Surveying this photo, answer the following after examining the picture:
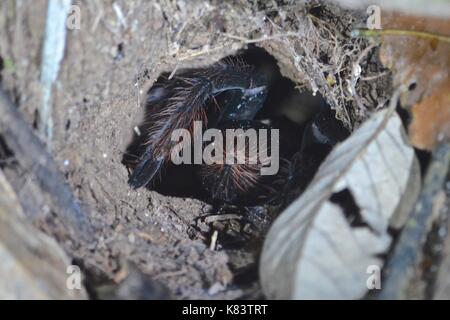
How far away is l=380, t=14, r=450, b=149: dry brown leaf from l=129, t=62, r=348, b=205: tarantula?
33.0 inches

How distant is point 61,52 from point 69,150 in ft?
1.44

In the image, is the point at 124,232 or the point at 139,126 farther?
the point at 139,126

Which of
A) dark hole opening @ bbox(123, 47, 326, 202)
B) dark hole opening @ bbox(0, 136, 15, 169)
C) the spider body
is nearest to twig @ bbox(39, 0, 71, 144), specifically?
dark hole opening @ bbox(0, 136, 15, 169)

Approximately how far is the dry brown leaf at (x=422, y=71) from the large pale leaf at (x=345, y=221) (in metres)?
0.10

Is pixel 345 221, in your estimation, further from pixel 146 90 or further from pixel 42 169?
pixel 146 90

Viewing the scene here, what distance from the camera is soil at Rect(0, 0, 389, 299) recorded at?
1.92 metres

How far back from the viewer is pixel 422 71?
7.14ft

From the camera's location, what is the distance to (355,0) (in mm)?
2523

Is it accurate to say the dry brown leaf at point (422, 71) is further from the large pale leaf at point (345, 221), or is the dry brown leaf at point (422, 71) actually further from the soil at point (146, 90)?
the soil at point (146, 90)

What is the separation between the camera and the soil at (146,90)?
6.30 ft

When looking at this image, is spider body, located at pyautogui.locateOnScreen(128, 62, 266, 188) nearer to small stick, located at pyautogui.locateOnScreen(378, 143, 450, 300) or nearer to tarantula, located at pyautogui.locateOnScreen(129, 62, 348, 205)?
tarantula, located at pyautogui.locateOnScreen(129, 62, 348, 205)

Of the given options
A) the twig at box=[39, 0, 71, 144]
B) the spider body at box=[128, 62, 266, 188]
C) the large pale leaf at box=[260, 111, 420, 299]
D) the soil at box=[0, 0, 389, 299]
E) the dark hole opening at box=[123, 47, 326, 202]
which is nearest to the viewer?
the large pale leaf at box=[260, 111, 420, 299]
